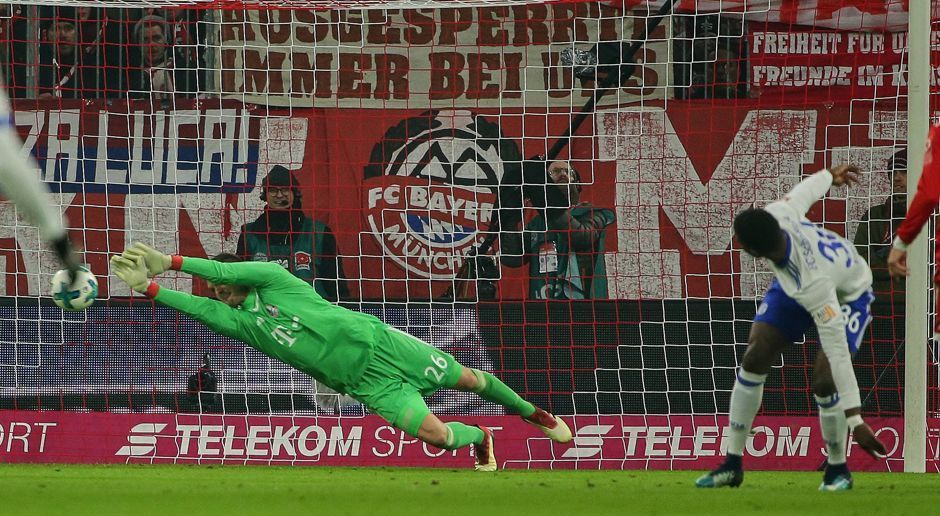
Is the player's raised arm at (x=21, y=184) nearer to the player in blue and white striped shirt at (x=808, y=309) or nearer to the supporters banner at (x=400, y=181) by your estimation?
the player in blue and white striped shirt at (x=808, y=309)

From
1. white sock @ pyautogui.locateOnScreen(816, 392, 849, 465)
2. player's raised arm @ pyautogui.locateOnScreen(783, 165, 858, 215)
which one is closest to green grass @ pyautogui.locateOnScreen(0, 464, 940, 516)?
white sock @ pyautogui.locateOnScreen(816, 392, 849, 465)

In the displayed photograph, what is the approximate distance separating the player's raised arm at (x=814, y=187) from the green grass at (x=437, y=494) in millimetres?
1409

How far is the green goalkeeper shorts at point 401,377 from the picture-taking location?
9.09 m

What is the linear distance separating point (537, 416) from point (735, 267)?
254 centimetres

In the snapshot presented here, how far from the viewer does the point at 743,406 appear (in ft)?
23.5

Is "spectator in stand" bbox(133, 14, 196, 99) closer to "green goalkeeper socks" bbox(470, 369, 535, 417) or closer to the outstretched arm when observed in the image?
the outstretched arm

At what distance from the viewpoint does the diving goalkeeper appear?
891 cm

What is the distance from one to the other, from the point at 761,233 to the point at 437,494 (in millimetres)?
1909

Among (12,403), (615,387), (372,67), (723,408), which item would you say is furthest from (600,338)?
(12,403)

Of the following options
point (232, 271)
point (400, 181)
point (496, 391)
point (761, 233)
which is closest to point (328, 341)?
point (232, 271)

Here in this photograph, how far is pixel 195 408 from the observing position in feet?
36.8

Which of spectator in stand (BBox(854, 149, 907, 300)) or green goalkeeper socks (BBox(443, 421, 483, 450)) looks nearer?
green goalkeeper socks (BBox(443, 421, 483, 450))

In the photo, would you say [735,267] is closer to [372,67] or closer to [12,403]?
[372,67]

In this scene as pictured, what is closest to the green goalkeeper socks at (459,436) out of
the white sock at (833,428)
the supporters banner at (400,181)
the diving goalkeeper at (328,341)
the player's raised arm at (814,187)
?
the diving goalkeeper at (328,341)
